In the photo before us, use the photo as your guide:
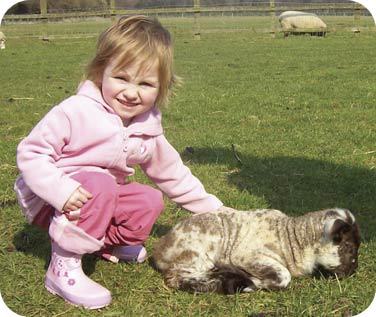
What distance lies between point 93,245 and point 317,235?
4.76 ft

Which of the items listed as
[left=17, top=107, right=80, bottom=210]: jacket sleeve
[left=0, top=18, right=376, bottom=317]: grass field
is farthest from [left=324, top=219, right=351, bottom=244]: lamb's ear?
[left=17, top=107, right=80, bottom=210]: jacket sleeve

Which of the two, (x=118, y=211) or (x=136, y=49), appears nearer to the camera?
(x=136, y=49)

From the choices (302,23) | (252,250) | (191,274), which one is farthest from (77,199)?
(302,23)

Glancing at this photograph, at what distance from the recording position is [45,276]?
3.78 metres

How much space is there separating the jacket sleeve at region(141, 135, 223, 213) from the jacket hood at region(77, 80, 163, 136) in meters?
0.16

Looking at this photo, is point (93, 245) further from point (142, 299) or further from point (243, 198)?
point (243, 198)

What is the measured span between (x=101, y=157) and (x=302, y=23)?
86.9 feet

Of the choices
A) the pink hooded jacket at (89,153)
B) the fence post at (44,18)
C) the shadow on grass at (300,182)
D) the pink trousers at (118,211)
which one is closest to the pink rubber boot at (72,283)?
the pink trousers at (118,211)

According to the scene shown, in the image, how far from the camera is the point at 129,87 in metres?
3.69

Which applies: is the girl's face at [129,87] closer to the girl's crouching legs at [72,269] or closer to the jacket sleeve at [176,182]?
the jacket sleeve at [176,182]

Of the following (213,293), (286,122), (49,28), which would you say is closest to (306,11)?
(49,28)

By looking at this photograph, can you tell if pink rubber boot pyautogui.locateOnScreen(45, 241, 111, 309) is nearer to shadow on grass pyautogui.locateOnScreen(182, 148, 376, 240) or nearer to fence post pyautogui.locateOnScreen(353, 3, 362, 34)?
shadow on grass pyautogui.locateOnScreen(182, 148, 376, 240)

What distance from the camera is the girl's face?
368 centimetres

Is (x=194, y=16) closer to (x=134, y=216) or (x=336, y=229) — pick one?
(x=134, y=216)
